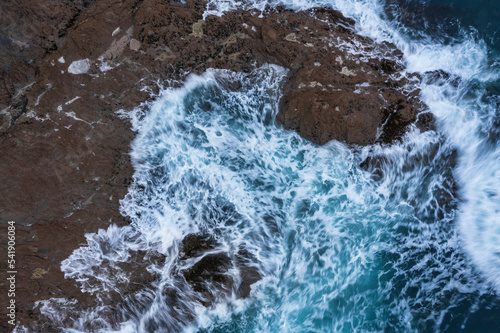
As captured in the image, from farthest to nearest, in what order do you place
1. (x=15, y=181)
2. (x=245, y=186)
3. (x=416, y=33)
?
Answer: 1. (x=416, y=33)
2. (x=245, y=186)
3. (x=15, y=181)

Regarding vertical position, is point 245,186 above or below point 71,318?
above

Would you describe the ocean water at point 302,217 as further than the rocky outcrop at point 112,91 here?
Yes

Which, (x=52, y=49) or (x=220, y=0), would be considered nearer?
(x=52, y=49)

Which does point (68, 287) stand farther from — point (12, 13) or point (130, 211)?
point (12, 13)

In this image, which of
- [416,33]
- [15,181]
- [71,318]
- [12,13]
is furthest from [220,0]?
[71,318]

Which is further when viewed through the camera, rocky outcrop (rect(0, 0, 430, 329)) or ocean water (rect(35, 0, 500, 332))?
ocean water (rect(35, 0, 500, 332))
